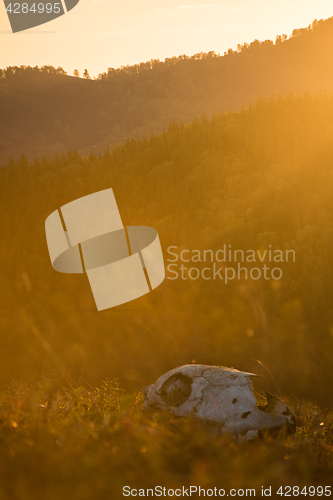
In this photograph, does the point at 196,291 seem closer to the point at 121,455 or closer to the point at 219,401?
the point at 219,401

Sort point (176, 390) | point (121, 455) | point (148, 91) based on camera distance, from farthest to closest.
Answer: point (148, 91)
point (176, 390)
point (121, 455)

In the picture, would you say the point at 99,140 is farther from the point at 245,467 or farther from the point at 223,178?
the point at 245,467

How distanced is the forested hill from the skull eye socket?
104719mm

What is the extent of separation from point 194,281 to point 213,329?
8.13 ft

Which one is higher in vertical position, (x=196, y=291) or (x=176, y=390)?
(x=176, y=390)

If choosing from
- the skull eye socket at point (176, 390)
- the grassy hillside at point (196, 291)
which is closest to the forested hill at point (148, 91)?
the grassy hillside at point (196, 291)

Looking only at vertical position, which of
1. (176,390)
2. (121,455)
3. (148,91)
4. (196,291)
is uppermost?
(148,91)

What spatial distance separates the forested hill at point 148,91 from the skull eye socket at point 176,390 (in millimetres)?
104719

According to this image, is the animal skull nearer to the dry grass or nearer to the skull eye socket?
the skull eye socket

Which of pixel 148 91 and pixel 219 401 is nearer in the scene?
pixel 219 401

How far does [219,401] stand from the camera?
15.5 feet

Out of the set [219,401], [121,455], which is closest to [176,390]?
[219,401]

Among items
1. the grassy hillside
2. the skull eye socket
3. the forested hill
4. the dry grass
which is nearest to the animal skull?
the skull eye socket

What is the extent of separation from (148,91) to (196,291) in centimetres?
14496
